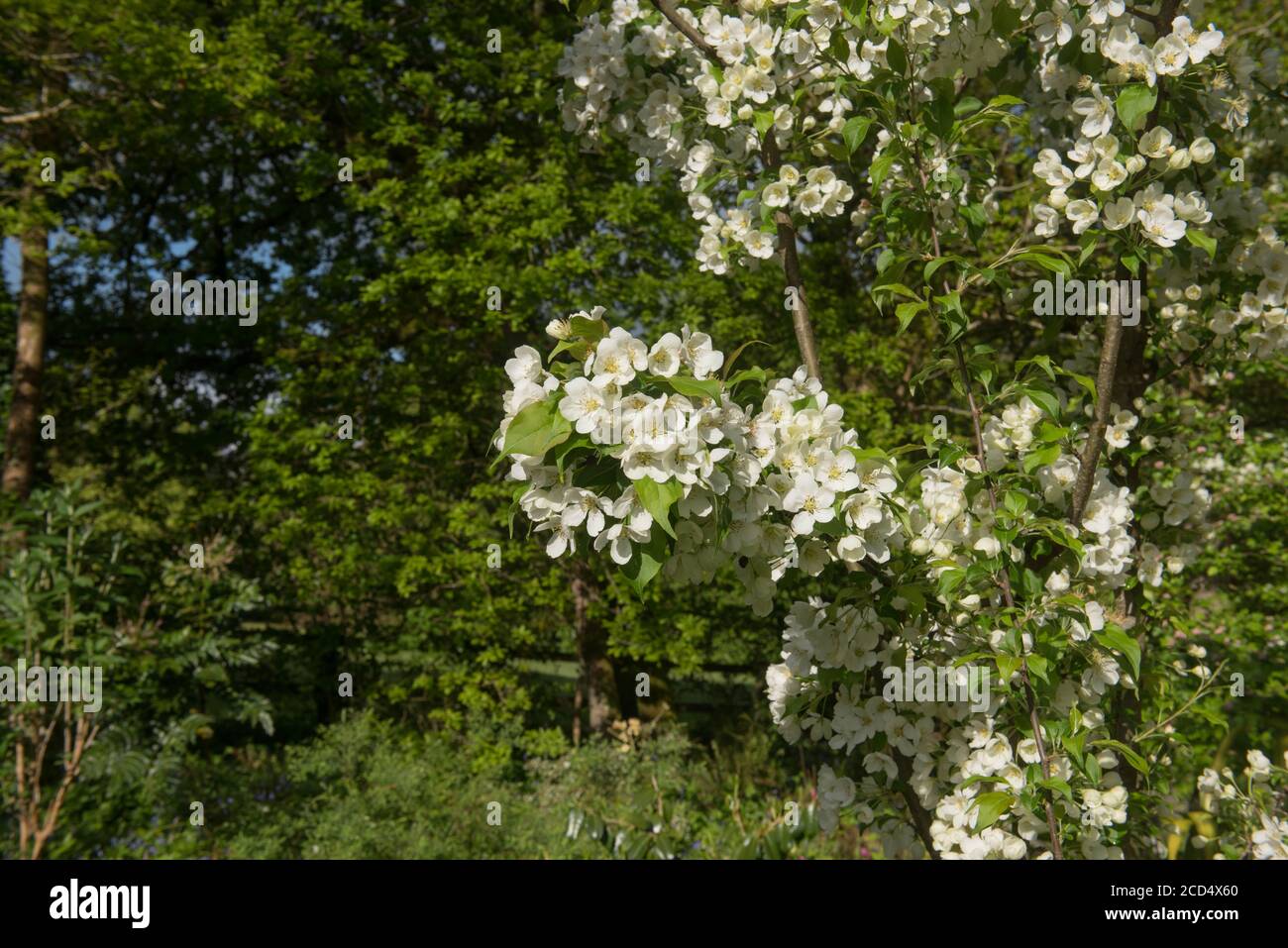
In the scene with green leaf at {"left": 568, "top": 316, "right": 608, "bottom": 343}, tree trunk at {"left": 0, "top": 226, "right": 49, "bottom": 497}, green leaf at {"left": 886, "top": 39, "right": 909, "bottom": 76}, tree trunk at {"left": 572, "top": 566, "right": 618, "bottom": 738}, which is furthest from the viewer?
tree trunk at {"left": 572, "top": 566, "right": 618, "bottom": 738}

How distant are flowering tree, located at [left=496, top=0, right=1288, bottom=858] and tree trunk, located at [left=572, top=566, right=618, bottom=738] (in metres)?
3.49

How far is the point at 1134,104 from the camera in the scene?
5.09 feet

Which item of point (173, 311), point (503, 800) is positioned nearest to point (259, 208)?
point (173, 311)

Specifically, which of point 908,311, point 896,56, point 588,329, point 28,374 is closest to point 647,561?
point 588,329

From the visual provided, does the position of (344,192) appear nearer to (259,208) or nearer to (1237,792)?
(259,208)

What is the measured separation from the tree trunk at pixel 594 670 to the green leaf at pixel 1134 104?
13.4ft

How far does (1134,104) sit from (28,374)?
579 centimetres

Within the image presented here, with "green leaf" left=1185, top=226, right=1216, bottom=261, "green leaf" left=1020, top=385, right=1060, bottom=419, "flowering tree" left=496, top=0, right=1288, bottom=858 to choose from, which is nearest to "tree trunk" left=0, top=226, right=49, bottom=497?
"flowering tree" left=496, top=0, right=1288, bottom=858

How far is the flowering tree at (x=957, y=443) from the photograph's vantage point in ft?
4.33

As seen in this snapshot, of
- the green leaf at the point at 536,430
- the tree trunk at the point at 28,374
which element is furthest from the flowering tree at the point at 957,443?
the tree trunk at the point at 28,374

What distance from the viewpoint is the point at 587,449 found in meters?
1.29

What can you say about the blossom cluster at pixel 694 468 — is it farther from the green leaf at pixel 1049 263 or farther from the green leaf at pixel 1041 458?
the green leaf at pixel 1049 263

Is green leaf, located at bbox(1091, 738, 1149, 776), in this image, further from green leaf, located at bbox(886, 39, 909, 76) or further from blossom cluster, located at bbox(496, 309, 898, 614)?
green leaf, located at bbox(886, 39, 909, 76)

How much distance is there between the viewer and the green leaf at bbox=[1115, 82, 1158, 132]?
5.07ft
